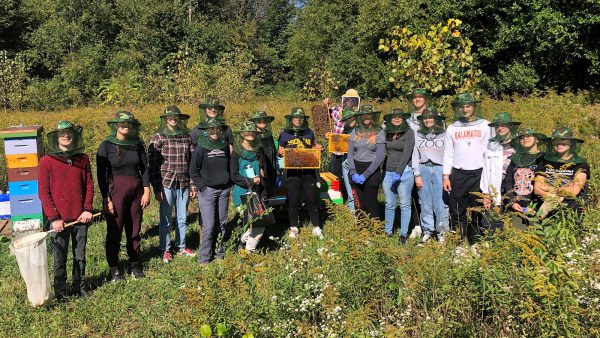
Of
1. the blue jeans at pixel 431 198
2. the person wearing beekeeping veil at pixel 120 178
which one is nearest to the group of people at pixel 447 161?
the blue jeans at pixel 431 198

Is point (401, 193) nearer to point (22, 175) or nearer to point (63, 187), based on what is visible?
point (63, 187)

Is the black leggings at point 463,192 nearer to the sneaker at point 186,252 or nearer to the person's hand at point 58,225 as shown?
the sneaker at point 186,252

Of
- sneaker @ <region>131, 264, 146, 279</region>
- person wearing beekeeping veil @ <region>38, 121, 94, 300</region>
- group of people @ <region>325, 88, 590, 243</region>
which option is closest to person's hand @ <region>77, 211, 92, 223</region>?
person wearing beekeeping veil @ <region>38, 121, 94, 300</region>

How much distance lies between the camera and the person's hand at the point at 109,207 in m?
5.21

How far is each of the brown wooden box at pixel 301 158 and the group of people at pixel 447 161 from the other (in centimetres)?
49

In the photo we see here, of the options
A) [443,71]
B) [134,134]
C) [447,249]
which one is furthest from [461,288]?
[443,71]

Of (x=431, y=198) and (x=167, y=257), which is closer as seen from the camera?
(x=167, y=257)

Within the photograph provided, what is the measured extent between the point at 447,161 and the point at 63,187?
14.3ft

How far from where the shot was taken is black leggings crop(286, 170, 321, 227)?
657 centimetres

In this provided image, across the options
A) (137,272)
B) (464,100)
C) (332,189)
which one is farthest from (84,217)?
(464,100)

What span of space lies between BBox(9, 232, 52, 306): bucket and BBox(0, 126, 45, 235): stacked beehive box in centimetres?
207

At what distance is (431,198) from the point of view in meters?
6.23

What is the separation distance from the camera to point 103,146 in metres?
5.25

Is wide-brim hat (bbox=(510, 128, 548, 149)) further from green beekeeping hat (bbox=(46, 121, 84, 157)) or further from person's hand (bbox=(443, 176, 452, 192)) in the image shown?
green beekeeping hat (bbox=(46, 121, 84, 157))
